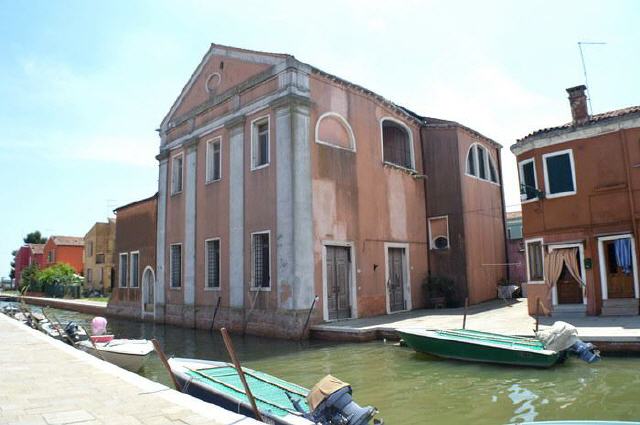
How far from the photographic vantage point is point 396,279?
61.7 ft

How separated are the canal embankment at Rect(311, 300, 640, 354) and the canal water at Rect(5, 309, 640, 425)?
424 millimetres

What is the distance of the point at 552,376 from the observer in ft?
28.9

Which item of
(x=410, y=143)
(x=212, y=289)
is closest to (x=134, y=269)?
(x=212, y=289)

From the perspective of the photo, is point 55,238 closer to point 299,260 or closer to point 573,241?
point 299,260

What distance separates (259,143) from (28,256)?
59.3 metres

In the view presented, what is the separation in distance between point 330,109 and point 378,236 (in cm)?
472

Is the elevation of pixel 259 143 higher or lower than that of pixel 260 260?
higher

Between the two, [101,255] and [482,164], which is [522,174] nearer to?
[482,164]

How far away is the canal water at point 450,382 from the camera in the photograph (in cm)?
676

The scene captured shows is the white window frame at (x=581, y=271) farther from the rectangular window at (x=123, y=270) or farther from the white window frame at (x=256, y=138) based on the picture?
the rectangular window at (x=123, y=270)

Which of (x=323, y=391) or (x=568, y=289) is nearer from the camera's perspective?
(x=323, y=391)

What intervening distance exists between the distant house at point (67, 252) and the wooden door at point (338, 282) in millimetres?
45021

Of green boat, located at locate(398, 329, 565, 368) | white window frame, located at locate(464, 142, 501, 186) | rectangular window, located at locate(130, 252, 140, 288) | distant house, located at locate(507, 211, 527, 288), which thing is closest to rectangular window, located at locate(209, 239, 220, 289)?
rectangular window, located at locate(130, 252, 140, 288)

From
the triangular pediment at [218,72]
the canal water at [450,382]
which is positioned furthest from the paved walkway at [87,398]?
the triangular pediment at [218,72]
